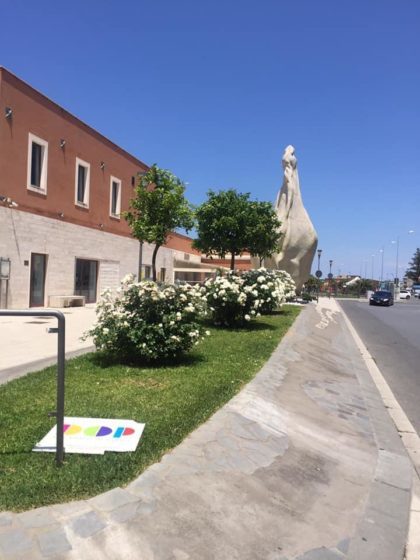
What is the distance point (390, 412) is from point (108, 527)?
16.6 feet

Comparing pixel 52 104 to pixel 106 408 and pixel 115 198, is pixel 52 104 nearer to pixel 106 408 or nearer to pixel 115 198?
pixel 115 198

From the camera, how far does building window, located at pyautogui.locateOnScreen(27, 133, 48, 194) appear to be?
19.4m

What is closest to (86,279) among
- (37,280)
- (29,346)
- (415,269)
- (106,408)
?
(37,280)

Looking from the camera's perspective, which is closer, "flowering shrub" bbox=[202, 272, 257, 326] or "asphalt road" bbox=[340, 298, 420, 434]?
"asphalt road" bbox=[340, 298, 420, 434]

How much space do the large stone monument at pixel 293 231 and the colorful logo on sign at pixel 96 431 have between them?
103 ft

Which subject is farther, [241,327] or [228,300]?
[241,327]

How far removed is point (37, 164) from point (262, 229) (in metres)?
10.1

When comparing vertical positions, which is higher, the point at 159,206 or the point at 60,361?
the point at 159,206

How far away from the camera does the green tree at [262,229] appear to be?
2198 centimetres

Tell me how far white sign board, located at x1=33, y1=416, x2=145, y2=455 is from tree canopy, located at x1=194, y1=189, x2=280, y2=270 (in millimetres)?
16831

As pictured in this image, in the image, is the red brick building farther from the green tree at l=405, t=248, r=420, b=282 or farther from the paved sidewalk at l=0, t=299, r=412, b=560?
the green tree at l=405, t=248, r=420, b=282

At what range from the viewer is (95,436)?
14.1ft

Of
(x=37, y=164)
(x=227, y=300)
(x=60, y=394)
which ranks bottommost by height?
(x=60, y=394)

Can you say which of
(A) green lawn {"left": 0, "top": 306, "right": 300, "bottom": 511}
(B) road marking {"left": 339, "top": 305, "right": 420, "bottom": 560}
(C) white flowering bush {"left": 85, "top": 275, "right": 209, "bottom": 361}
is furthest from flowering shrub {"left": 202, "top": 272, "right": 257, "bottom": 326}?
(C) white flowering bush {"left": 85, "top": 275, "right": 209, "bottom": 361}
